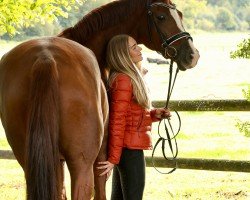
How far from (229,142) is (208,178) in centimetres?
514

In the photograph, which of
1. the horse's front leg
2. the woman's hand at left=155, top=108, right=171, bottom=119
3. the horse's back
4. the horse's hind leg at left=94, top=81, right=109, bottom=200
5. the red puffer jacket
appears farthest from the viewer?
the woman's hand at left=155, top=108, right=171, bottom=119

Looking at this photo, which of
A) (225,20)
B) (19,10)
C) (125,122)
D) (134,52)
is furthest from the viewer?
(225,20)

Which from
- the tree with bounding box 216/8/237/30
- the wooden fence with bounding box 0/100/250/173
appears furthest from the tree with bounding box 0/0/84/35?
the tree with bounding box 216/8/237/30

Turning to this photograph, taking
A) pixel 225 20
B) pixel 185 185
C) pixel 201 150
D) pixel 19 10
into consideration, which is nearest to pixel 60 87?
pixel 19 10

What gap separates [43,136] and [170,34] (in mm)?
1690

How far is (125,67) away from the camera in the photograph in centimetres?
346

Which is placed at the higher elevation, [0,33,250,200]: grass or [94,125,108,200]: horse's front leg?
[94,125,108,200]: horse's front leg

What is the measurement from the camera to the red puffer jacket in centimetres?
338

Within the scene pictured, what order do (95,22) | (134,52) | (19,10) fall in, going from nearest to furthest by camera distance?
1. (134,52)
2. (95,22)
3. (19,10)

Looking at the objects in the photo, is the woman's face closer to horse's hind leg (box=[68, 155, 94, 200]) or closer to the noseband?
A: the noseband

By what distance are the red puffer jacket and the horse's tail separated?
699 mm

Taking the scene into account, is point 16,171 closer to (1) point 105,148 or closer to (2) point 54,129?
(1) point 105,148

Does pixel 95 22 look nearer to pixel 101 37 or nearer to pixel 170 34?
pixel 101 37

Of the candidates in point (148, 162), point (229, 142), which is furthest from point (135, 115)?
point (229, 142)
